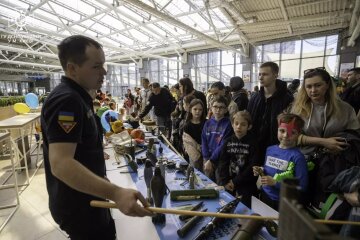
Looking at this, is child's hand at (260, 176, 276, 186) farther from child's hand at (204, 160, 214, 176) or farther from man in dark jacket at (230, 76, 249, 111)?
man in dark jacket at (230, 76, 249, 111)

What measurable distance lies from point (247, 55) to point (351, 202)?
1101 centimetres

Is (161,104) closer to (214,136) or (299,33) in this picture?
(214,136)

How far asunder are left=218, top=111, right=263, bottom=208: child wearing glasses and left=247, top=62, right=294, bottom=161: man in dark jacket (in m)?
0.13

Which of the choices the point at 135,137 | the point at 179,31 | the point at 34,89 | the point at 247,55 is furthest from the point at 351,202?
the point at 34,89

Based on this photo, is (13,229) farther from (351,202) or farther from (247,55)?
(247,55)

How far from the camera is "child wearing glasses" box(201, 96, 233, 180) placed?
235cm

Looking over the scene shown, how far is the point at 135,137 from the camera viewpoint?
2.93 m

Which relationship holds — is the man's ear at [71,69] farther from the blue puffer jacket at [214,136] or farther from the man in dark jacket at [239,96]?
the man in dark jacket at [239,96]

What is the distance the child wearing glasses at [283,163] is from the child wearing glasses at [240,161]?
171 mm

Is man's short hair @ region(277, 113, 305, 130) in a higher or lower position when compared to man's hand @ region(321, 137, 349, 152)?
higher

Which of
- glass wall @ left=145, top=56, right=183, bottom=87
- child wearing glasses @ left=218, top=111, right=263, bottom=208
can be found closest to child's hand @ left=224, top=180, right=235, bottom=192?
child wearing glasses @ left=218, top=111, right=263, bottom=208

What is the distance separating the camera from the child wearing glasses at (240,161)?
6.41 feet

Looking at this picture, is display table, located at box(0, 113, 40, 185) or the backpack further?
display table, located at box(0, 113, 40, 185)

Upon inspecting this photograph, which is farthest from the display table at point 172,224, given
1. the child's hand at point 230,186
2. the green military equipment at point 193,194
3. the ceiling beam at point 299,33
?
the ceiling beam at point 299,33
